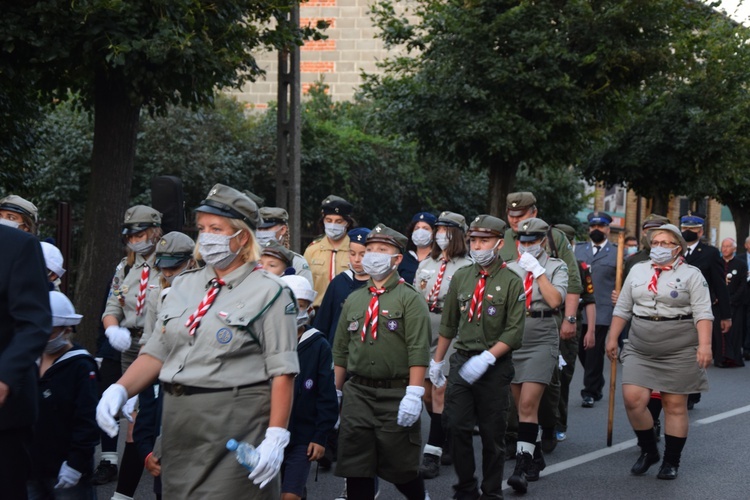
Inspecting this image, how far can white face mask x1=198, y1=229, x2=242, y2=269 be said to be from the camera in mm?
4746

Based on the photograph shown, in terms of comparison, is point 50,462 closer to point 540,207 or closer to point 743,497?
point 743,497

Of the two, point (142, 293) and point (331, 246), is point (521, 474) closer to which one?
point (331, 246)

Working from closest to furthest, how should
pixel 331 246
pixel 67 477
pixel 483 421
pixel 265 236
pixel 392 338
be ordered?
1. pixel 67 477
2. pixel 392 338
3. pixel 483 421
4. pixel 265 236
5. pixel 331 246

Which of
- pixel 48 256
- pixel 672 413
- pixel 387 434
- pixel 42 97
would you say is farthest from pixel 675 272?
pixel 42 97

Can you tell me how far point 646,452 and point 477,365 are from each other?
2.32 meters

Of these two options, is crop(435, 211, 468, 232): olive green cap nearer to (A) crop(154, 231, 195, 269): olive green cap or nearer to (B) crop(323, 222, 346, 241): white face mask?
(B) crop(323, 222, 346, 241): white face mask

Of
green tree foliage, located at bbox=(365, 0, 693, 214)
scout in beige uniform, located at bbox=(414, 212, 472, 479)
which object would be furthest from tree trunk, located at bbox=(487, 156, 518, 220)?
scout in beige uniform, located at bbox=(414, 212, 472, 479)

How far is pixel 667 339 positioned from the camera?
332 inches

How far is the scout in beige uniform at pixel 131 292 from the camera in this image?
7988 millimetres

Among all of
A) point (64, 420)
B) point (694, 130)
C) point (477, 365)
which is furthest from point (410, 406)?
point (694, 130)

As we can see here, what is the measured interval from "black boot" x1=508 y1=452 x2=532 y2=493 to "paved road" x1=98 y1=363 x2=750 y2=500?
76mm

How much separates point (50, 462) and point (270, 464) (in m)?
1.62

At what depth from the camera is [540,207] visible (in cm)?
3011

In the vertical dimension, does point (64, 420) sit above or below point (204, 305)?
below
